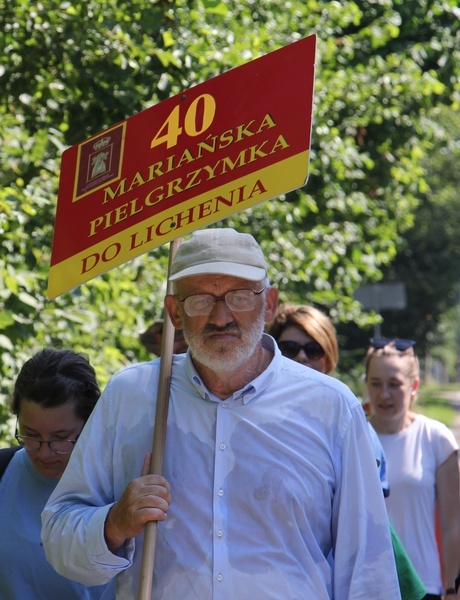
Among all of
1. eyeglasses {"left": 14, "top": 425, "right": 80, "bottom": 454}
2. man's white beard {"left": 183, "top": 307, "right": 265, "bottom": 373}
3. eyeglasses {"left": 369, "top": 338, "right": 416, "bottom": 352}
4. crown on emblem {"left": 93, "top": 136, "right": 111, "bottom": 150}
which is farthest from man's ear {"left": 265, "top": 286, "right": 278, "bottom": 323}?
eyeglasses {"left": 369, "top": 338, "right": 416, "bottom": 352}

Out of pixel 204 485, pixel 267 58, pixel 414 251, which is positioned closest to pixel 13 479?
pixel 204 485

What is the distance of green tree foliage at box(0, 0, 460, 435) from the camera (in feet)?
19.7

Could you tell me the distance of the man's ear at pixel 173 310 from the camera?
3.19 m

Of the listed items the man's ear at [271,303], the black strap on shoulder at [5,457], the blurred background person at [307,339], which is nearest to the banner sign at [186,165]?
the man's ear at [271,303]

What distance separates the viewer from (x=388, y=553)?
9.75 feet

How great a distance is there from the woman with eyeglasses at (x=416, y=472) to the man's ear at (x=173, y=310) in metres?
2.51

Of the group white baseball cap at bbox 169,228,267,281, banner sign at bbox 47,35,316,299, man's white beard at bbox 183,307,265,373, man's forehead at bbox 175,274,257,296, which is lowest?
man's white beard at bbox 183,307,265,373

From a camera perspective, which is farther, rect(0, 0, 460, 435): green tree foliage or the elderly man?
rect(0, 0, 460, 435): green tree foliage

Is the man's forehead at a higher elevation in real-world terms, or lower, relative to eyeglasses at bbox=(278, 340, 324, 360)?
lower

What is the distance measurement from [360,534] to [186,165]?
1131mm

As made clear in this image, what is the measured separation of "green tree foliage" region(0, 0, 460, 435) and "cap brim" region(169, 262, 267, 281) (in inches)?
95.2

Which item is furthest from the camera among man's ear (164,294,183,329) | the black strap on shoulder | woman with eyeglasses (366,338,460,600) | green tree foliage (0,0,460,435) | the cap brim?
green tree foliage (0,0,460,435)

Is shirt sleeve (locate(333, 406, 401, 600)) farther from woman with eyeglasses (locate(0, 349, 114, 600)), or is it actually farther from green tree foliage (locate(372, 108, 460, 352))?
green tree foliage (locate(372, 108, 460, 352))

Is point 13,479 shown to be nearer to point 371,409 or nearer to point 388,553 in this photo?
point 388,553
